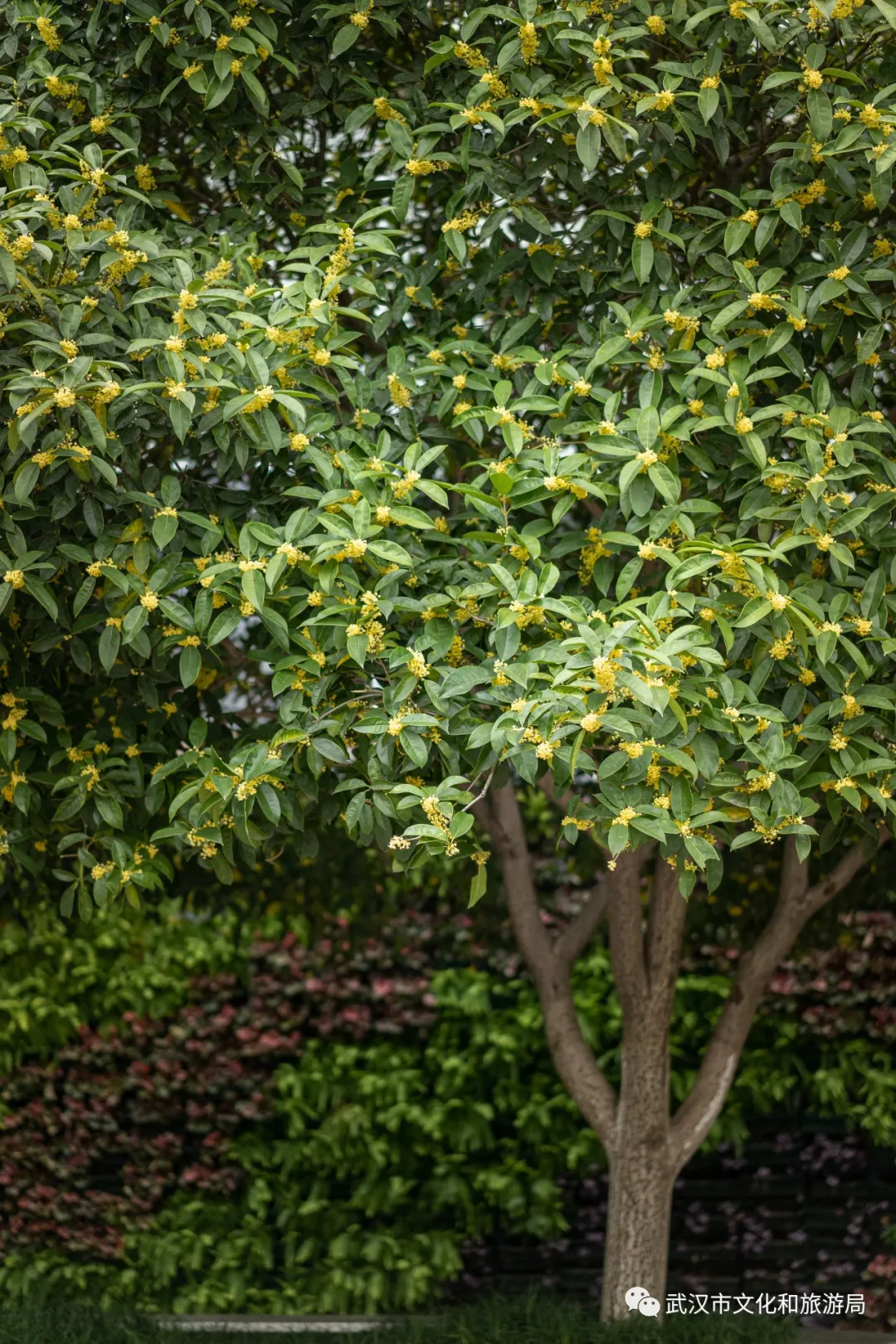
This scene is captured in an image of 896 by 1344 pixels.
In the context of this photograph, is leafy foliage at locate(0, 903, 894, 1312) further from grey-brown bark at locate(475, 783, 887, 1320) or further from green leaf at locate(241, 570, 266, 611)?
green leaf at locate(241, 570, 266, 611)

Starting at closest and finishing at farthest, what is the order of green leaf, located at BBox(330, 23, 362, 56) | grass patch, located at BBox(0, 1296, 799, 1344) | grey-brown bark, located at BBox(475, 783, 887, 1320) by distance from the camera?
green leaf, located at BBox(330, 23, 362, 56)
grass patch, located at BBox(0, 1296, 799, 1344)
grey-brown bark, located at BBox(475, 783, 887, 1320)

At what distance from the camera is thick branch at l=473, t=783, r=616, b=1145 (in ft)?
13.7

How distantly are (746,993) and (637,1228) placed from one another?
2.42 feet

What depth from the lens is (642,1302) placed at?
13.0 feet

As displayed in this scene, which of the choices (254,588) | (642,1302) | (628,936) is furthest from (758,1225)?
(254,588)

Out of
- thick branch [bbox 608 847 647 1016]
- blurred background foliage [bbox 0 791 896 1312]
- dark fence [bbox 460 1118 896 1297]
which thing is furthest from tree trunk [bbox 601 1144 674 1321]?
dark fence [bbox 460 1118 896 1297]

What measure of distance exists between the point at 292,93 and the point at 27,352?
3.61ft

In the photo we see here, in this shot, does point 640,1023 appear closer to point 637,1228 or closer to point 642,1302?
point 637,1228

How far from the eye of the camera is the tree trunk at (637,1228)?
4.02 metres

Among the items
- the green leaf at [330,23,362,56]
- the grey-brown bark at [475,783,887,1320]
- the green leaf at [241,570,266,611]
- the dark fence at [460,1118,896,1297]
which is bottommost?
the dark fence at [460,1118,896,1297]

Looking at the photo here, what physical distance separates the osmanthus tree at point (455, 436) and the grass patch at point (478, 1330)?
57.1 inches

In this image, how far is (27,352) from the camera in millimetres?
2742

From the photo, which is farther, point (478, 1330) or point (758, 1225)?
point (758, 1225)

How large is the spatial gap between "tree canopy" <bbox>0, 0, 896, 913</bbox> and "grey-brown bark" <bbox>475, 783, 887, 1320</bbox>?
3.72 feet
